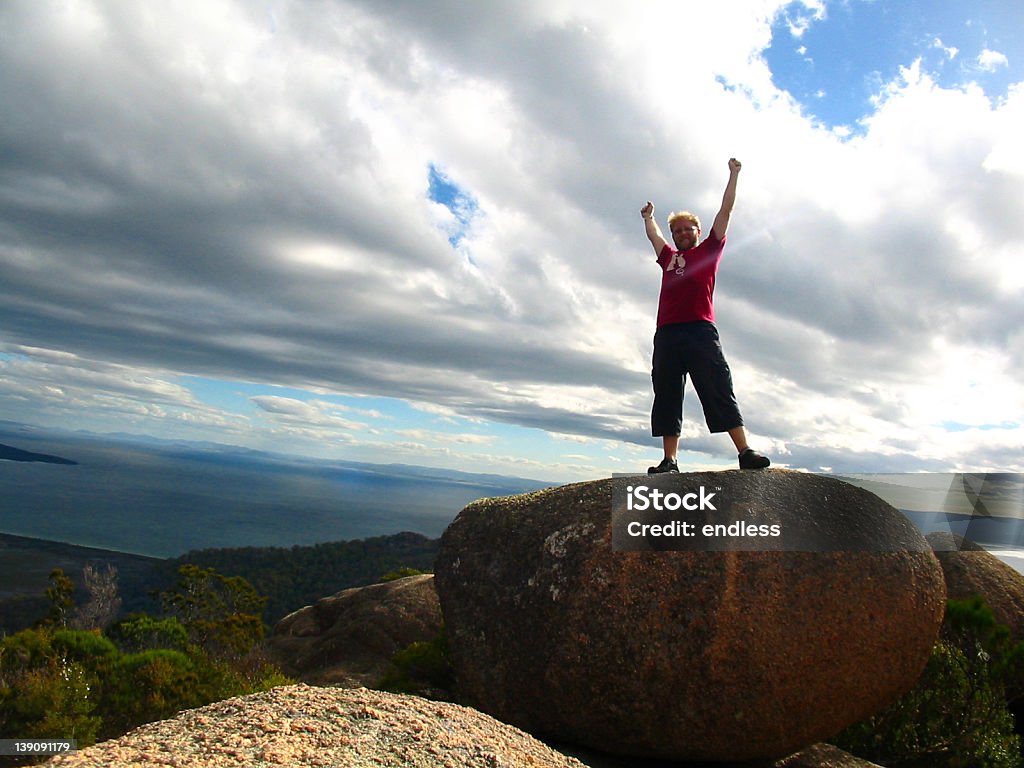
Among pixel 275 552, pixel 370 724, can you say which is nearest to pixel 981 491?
pixel 370 724

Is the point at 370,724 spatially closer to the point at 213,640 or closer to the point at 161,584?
the point at 213,640

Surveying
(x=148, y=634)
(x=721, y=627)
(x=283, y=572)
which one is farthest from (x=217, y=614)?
(x=283, y=572)

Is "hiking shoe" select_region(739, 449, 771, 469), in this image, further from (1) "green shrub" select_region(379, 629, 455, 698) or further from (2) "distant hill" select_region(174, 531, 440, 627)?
(2) "distant hill" select_region(174, 531, 440, 627)

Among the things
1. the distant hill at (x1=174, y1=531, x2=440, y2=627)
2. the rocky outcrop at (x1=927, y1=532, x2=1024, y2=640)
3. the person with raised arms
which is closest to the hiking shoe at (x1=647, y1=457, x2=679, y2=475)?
the person with raised arms

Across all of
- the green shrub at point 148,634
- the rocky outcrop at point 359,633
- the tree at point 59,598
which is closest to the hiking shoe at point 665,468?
the rocky outcrop at point 359,633

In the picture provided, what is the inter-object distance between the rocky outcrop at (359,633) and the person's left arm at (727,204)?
373 inches

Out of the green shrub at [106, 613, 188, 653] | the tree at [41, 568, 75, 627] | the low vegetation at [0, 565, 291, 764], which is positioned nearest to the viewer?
the low vegetation at [0, 565, 291, 764]

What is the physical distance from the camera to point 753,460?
7535mm

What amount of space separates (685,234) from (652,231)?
47cm

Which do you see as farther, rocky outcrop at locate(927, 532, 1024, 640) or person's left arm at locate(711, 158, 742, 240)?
rocky outcrop at locate(927, 532, 1024, 640)

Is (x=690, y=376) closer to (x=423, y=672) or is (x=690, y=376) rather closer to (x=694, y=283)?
(x=694, y=283)

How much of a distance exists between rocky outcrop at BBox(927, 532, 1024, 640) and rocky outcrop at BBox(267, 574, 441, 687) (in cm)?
888

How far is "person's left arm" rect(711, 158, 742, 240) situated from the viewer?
7.24 meters

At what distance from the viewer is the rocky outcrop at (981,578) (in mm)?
10273
